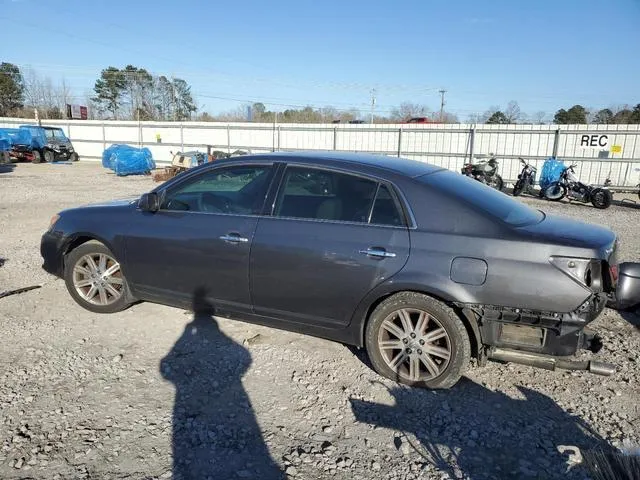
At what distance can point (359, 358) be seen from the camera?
3.73m

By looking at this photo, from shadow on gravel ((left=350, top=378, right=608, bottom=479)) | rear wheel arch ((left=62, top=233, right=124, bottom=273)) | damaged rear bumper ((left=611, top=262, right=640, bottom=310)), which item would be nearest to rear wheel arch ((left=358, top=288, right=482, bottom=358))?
shadow on gravel ((left=350, top=378, right=608, bottom=479))

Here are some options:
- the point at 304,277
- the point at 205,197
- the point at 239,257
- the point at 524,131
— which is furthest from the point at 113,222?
the point at 524,131

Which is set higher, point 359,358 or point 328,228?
point 328,228

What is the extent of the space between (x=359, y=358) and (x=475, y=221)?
146cm

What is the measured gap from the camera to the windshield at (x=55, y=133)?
2521 cm

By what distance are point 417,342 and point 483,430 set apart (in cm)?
69

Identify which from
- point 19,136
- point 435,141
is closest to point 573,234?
point 435,141

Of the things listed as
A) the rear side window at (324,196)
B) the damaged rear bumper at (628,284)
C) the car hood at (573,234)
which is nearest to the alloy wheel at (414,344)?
the rear side window at (324,196)

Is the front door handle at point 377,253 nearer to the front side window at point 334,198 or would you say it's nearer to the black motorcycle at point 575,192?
the front side window at point 334,198

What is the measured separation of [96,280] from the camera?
4430 millimetres

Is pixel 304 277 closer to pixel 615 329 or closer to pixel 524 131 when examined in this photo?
pixel 615 329

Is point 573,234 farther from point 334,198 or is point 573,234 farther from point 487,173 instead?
point 487,173

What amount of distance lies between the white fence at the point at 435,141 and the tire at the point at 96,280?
54.1 ft

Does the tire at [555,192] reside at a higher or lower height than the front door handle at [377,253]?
lower
